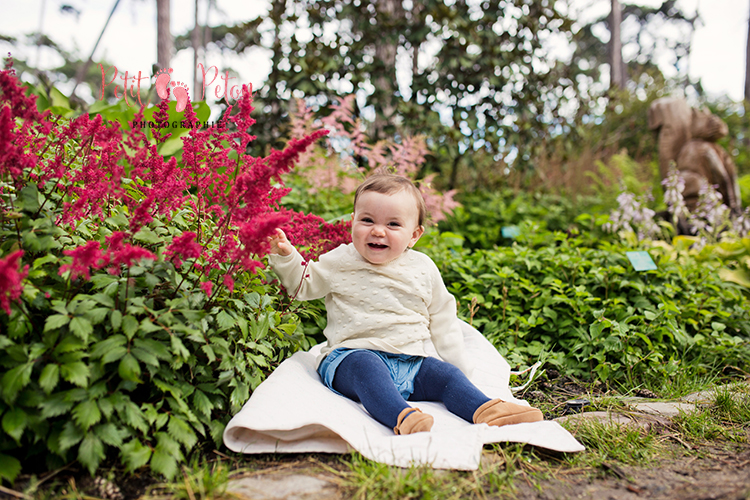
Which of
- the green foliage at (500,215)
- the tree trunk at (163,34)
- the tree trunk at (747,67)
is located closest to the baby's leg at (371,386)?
the green foliage at (500,215)

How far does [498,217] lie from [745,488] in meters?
3.83

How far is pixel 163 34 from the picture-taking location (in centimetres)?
812

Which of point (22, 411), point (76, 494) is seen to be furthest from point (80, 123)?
point (76, 494)

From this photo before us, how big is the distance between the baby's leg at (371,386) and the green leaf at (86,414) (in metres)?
0.86

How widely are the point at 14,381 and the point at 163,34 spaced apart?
28.1 ft

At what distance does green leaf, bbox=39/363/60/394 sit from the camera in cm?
117

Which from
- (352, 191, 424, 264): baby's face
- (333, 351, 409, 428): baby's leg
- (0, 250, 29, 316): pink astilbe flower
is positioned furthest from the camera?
(352, 191, 424, 264): baby's face

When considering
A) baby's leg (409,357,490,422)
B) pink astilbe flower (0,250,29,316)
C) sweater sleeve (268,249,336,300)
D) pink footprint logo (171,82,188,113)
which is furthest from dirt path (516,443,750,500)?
pink footprint logo (171,82,188,113)

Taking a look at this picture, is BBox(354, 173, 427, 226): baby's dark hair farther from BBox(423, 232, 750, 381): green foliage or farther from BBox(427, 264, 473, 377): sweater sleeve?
BBox(423, 232, 750, 381): green foliage

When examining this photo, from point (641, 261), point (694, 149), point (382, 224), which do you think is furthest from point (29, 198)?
point (694, 149)

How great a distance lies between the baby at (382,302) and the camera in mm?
1854

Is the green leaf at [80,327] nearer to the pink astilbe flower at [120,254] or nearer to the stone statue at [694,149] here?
the pink astilbe flower at [120,254]

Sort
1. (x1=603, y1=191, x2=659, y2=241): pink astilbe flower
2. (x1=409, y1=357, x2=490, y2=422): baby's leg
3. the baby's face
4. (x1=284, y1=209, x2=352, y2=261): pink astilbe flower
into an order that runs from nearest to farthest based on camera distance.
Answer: (x1=409, y1=357, x2=490, y2=422): baby's leg, the baby's face, (x1=284, y1=209, x2=352, y2=261): pink astilbe flower, (x1=603, y1=191, x2=659, y2=241): pink astilbe flower

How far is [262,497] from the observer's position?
4.06 ft
